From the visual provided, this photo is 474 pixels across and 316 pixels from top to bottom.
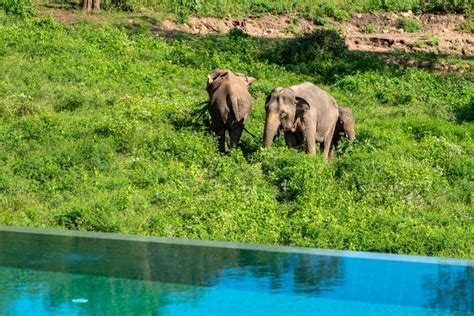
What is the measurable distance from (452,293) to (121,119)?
9.66m

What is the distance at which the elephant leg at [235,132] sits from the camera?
14884 mm

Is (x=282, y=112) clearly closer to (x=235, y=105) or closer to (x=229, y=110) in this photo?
(x=235, y=105)

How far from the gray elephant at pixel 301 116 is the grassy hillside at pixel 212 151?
471mm

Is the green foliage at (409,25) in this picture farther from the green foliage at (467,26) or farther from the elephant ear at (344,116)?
the elephant ear at (344,116)

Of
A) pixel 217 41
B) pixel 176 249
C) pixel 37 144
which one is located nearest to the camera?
pixel 176 249

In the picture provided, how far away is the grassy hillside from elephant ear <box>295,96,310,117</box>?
78cm

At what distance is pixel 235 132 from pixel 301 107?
4.17 ft

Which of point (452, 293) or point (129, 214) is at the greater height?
point (452, 293)

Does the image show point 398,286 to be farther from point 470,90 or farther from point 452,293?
point 470,90

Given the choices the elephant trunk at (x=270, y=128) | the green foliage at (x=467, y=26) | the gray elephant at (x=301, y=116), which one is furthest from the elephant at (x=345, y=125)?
the green foliage at (x=467, y=26)

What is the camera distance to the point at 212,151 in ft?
45.6

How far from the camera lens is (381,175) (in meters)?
12.1

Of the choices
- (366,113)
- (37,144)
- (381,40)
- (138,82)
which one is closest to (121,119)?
(37,144)

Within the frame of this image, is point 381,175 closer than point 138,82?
Yes
